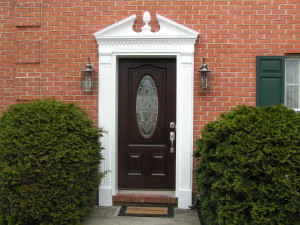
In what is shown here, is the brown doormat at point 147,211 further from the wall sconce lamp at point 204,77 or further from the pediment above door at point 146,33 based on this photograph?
the pediment above door at point 146,33

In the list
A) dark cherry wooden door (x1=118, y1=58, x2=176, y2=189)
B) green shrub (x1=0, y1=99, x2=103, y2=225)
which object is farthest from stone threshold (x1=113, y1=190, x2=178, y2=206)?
green shrub (x1=0, y1=99, x2=103, y2=225)

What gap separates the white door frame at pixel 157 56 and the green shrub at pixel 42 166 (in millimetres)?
768

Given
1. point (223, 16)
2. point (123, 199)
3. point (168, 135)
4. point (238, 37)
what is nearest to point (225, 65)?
point (238, 37)

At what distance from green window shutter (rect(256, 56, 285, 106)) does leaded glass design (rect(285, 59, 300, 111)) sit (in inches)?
10.9

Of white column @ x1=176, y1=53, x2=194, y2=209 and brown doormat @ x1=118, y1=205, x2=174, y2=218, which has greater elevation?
white column @ x1=176, y1=53, x2=194, y2=209

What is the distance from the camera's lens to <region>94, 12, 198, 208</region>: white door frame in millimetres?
4293

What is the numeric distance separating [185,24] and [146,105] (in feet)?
4.62

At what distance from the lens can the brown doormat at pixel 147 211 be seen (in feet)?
13.3

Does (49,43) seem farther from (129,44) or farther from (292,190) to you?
(292,190)

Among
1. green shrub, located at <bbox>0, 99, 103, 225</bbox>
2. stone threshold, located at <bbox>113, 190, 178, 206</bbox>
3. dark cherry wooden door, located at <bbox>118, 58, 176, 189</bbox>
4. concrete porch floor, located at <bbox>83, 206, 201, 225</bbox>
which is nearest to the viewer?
green shrub, located at <bbox>0, 99, 103, 225</bbox>

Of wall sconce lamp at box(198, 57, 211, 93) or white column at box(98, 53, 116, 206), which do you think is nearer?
wall sconce lamp at box(198, 57, 211, 93)

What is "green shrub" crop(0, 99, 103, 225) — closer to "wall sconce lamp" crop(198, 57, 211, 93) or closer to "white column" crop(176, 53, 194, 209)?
"white column" crop(176, 53, 194, 209)

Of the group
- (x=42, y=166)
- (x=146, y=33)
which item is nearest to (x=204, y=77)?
(x=146, y=33)

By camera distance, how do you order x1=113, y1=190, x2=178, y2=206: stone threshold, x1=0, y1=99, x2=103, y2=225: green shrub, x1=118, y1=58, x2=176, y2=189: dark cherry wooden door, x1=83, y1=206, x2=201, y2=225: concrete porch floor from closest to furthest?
x1=0, y1=99, x2=103, y2=225: green shrub
x1=83, y1=206, x2=201, y2=225: concrete porch floor
x1=113, y1=190, x2=178, y2=206: stone threshold
x1=118, y1=58, x2=176, y2=189: dark cherry wooden door
